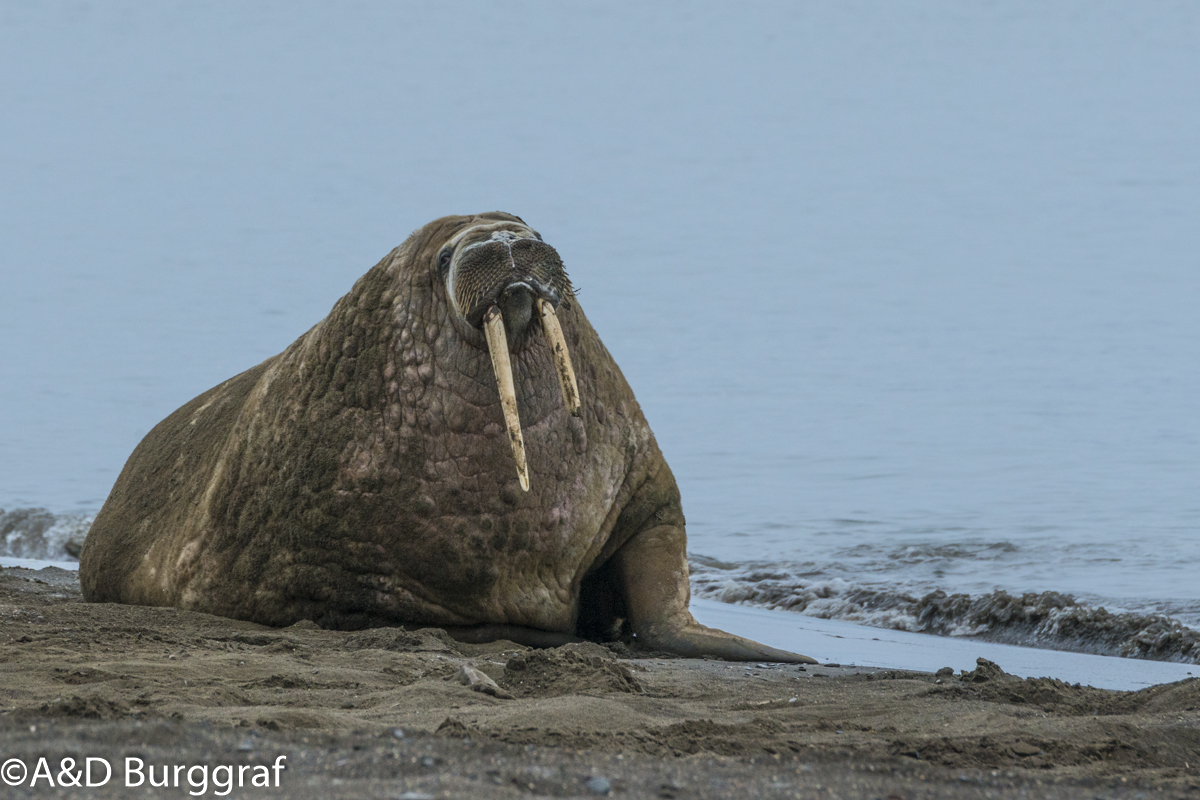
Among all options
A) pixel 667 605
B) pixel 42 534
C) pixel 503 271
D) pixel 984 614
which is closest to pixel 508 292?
pixel 503 271

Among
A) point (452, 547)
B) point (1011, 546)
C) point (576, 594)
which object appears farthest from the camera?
point (1011, 546)

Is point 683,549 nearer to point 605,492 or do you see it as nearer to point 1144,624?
point 605,492

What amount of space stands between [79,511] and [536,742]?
11.3 metres

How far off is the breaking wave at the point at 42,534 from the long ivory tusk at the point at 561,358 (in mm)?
7272

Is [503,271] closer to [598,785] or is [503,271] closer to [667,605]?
[667,605]

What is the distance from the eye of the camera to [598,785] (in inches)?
99.8

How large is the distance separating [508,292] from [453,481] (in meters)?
0.80

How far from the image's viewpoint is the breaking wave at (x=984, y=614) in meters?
6.60

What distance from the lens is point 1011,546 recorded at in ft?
32.5

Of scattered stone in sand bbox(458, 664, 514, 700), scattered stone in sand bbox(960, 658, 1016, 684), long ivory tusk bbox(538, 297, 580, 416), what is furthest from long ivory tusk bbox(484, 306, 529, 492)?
scattered stone in sand bbox(960, 658, 1016, 684)

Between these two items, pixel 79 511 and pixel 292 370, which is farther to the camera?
pixel 79 511

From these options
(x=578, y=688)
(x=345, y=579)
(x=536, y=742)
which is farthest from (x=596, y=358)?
(x=536, y=742)

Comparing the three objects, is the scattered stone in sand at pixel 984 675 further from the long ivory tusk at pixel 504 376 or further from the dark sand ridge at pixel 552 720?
the long ivory tusk at pixel 504 376

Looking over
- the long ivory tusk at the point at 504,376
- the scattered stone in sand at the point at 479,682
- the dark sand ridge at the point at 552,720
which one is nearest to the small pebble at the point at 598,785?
the dark sand ridge at the point at 552,720
